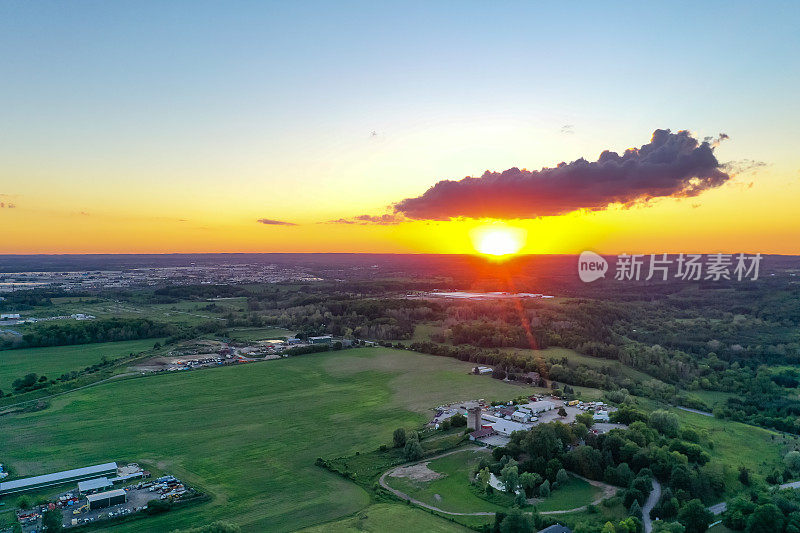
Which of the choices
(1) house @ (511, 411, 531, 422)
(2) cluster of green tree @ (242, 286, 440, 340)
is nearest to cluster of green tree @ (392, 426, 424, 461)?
(1) house @ (511, 411, 531, 422)

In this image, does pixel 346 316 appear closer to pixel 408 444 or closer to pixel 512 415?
pixel 512 415

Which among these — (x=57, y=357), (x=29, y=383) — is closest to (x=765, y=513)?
(x=29, y=383)

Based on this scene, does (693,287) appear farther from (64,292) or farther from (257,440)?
(64,292)

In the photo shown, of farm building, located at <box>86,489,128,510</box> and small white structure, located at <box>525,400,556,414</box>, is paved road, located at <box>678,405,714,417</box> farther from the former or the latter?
farm building, located at <box>86,489,128,510</box>

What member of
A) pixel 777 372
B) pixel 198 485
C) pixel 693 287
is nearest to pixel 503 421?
pixel 198 485

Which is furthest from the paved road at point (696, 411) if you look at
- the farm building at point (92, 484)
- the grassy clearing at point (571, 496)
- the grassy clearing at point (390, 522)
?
the farm building at point (92, 484)
